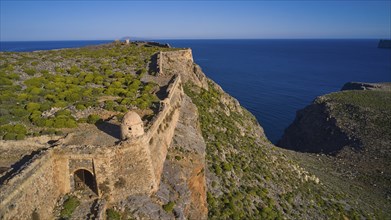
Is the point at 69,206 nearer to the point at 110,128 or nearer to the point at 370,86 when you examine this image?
the point at 110,128

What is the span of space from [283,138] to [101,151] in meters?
80.1

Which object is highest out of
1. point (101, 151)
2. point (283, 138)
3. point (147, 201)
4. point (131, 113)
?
point (131, 113)

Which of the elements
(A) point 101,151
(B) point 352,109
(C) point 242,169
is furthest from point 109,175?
(B) point 352,109

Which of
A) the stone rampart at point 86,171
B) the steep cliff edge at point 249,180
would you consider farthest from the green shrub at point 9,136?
the steep cliff edge at point 249,180

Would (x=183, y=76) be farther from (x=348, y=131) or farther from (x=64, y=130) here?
(x=348, y=131)

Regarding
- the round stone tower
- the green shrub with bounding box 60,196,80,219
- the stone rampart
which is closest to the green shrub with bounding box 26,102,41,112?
the stone rampart

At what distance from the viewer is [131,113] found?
26.5 metres

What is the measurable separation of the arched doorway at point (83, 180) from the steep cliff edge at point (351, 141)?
156ft

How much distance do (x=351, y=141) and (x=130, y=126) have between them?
71.3m

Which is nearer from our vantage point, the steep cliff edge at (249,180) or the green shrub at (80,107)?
the green shrub at (80,107)

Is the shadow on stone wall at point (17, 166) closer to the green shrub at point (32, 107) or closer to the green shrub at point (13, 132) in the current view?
the green shrub at point (13, 132)

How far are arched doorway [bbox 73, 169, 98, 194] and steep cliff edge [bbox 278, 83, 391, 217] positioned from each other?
47.4m

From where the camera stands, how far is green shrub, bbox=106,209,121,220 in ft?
77.9

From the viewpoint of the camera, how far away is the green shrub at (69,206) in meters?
22.9
